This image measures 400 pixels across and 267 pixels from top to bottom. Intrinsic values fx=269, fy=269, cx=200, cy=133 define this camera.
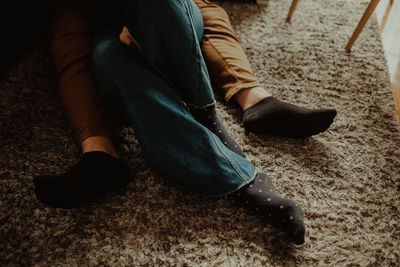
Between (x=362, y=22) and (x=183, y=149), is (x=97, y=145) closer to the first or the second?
(x=183, y=149)

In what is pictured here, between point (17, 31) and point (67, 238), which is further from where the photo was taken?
point (17, 31)

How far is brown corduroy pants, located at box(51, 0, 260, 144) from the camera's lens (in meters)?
0.75

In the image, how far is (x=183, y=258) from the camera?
66 centimetres

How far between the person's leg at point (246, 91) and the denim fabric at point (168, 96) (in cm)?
18

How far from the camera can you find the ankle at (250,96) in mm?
827

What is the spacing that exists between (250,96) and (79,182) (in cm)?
54

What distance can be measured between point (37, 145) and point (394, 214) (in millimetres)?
1043

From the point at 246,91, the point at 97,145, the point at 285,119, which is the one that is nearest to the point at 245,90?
the point at 246,91

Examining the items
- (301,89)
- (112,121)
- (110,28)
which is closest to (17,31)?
(110,28)

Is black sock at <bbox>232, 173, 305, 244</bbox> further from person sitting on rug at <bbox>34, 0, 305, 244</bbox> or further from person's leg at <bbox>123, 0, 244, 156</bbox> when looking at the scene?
person's leg at <bbox>123, 0, 244, 156</bbox>

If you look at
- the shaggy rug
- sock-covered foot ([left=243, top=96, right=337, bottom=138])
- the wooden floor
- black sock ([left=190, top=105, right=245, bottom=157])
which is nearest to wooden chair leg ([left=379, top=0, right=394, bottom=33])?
the wooden floor

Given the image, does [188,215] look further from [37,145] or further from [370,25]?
[370,25]

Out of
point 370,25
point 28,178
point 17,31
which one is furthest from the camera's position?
point 370,25

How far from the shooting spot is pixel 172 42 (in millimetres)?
663
